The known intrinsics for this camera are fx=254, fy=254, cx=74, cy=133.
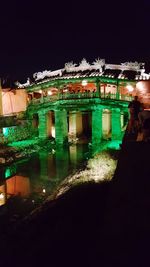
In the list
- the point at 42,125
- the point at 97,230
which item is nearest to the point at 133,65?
the point at 42,125

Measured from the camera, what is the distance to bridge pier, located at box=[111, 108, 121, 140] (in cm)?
2723

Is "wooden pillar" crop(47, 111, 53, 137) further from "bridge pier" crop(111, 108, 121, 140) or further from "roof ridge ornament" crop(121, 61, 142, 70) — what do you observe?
"roof ridge ornament" crop(121, 61, 142, 70)

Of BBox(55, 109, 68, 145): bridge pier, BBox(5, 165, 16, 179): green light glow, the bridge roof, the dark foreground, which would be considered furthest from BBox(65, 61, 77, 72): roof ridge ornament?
the dark foreground

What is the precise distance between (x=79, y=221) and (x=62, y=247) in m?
1.85

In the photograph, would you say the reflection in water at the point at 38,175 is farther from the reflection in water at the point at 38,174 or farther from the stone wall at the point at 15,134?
the stone wall at the point at 15,134

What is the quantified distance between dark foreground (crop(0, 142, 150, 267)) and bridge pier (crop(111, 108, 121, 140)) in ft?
53.4

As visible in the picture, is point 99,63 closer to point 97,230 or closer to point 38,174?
point 38,174

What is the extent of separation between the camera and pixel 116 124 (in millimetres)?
27375

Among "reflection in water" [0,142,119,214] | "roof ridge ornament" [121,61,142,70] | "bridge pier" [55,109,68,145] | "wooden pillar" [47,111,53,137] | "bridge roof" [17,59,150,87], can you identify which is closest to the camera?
"reflection in water" [0,142,119,214]

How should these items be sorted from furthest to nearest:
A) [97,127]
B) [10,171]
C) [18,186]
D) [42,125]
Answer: [42,125]
[97,127]
[10,171]
[18,186]

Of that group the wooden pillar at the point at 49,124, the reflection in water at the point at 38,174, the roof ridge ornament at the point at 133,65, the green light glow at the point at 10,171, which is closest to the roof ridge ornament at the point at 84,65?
the roof ridge ornament at the point at 133,65

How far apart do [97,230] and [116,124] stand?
20.1 m

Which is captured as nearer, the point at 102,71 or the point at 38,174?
the point at 38,174

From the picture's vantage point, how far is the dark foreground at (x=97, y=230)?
5.92 m
